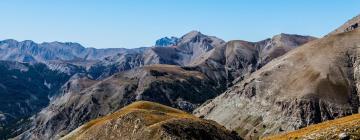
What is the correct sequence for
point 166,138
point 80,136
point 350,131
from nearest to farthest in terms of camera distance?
point 350,131
point 166,138
point 80,136

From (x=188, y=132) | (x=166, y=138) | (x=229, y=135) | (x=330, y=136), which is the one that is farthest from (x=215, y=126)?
(x=330, y=136)

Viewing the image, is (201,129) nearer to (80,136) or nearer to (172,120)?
(172,120)

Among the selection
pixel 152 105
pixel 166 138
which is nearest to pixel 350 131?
pixel 166 138

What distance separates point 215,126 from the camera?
121 meters

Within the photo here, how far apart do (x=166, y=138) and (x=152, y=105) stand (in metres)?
48.0

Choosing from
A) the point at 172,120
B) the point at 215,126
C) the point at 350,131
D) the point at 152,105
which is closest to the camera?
the point at 350,131

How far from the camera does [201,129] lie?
4473 inches

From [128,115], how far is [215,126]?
21.1 m

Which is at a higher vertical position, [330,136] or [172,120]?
[330,136]

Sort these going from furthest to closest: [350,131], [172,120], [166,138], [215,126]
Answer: [215,126], [172,120], [166,138], [350,131]

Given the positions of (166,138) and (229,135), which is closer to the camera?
(166,138)

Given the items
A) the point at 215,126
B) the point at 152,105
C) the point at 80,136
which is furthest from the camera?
the point at 152,105

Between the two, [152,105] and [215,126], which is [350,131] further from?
[152,105]

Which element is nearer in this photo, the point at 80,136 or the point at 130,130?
the point at 130,130
